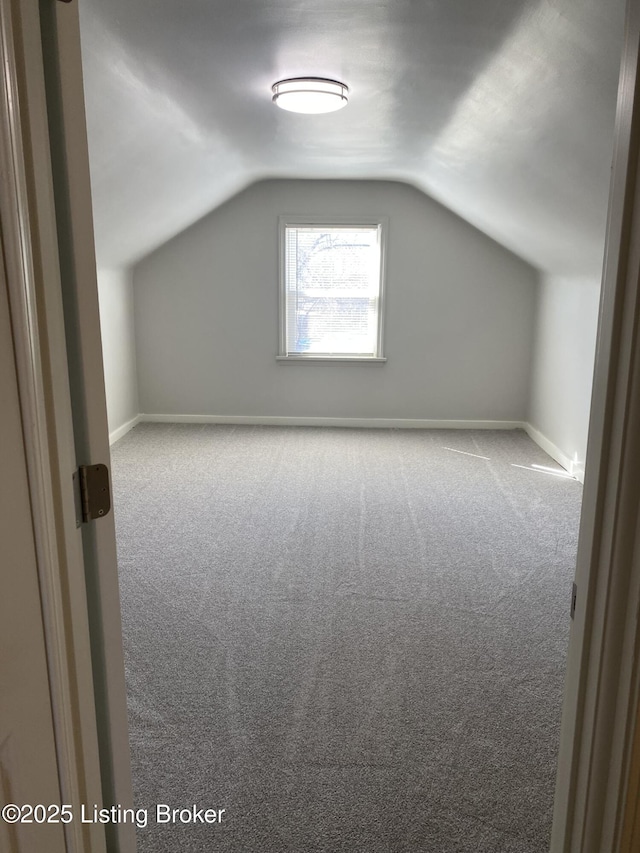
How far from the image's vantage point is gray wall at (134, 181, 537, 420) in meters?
5.53

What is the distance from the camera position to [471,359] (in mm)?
5723

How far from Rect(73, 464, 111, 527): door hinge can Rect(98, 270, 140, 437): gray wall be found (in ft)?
13.6

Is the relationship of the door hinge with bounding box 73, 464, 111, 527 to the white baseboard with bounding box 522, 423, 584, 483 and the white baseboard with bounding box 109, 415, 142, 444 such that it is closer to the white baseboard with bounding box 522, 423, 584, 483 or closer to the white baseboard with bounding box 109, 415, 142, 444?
the white baseboard with bounding box 522, 423, 584, 483

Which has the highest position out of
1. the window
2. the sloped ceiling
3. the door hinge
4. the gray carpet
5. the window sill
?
the sloped ceiling

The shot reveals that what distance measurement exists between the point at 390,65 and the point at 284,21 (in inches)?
22.8

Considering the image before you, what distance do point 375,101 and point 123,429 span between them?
137 inches

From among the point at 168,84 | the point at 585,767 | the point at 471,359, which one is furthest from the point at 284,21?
the point at 471,359

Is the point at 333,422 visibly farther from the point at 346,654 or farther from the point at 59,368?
the point at 59,368

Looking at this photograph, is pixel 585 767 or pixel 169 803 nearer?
pixel 585 767

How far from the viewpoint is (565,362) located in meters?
4.80

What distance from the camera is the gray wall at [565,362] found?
4340mm

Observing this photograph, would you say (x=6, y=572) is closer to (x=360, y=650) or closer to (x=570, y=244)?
(x=360, y=650)

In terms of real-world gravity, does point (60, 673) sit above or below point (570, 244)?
below

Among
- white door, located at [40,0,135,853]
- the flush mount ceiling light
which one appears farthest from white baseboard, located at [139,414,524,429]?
white door, located at [40,0,135,853]
